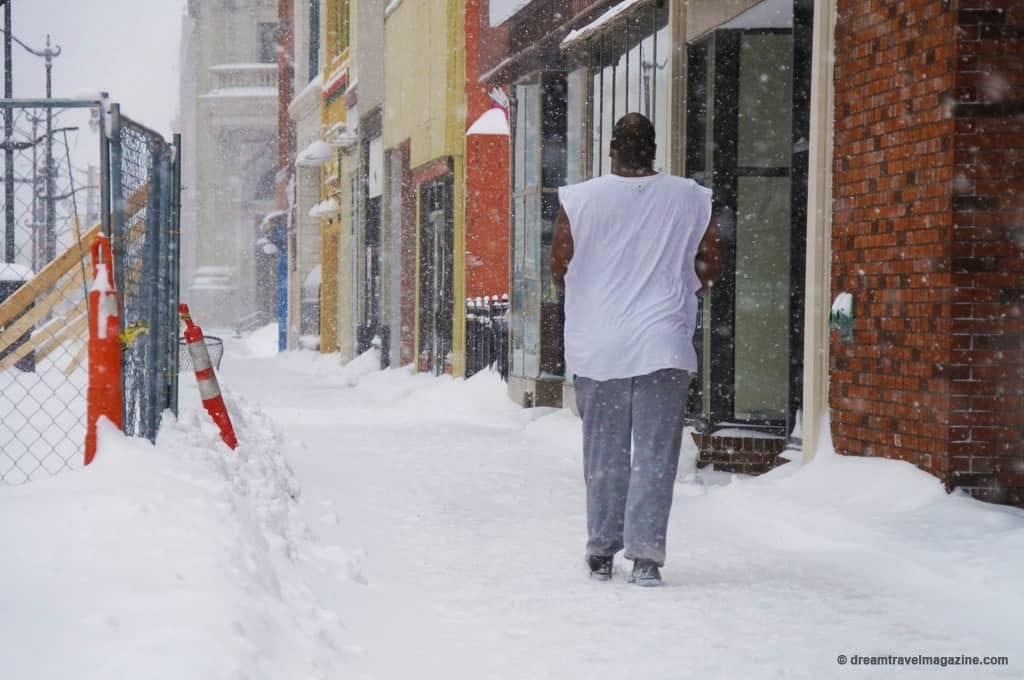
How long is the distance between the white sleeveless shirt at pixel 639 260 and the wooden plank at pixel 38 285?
4910 mm

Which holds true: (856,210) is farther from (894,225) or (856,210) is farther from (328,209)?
(328,209)

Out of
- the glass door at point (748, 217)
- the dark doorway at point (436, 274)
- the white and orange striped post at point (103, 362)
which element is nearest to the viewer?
the white and orange striped post at point (103, 362)

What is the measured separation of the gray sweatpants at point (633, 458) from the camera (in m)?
5.87

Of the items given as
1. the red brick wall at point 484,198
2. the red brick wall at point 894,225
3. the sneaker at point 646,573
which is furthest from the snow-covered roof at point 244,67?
the sneaker at point 646,573

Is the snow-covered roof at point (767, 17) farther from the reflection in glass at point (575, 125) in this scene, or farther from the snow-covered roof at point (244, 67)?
the snow-covered roof at point (244, 67)

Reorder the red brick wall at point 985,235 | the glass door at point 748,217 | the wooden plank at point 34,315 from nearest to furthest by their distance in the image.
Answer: the red brick wall at point 985,235 → the glass door at point 748,217 → the wooden plank at point 34,315

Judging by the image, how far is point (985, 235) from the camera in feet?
23.1

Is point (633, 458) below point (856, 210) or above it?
below

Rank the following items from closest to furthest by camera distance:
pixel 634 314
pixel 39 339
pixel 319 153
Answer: pixel 634 314, pixel 39 339, pixel 319 153

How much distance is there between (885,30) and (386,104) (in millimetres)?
19463

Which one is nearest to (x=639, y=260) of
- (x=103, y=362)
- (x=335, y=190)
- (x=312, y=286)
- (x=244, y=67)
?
(x=103, y=362)

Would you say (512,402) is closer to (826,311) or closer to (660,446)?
(826,311)

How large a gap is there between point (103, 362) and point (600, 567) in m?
2.29

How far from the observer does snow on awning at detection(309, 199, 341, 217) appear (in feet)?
108
